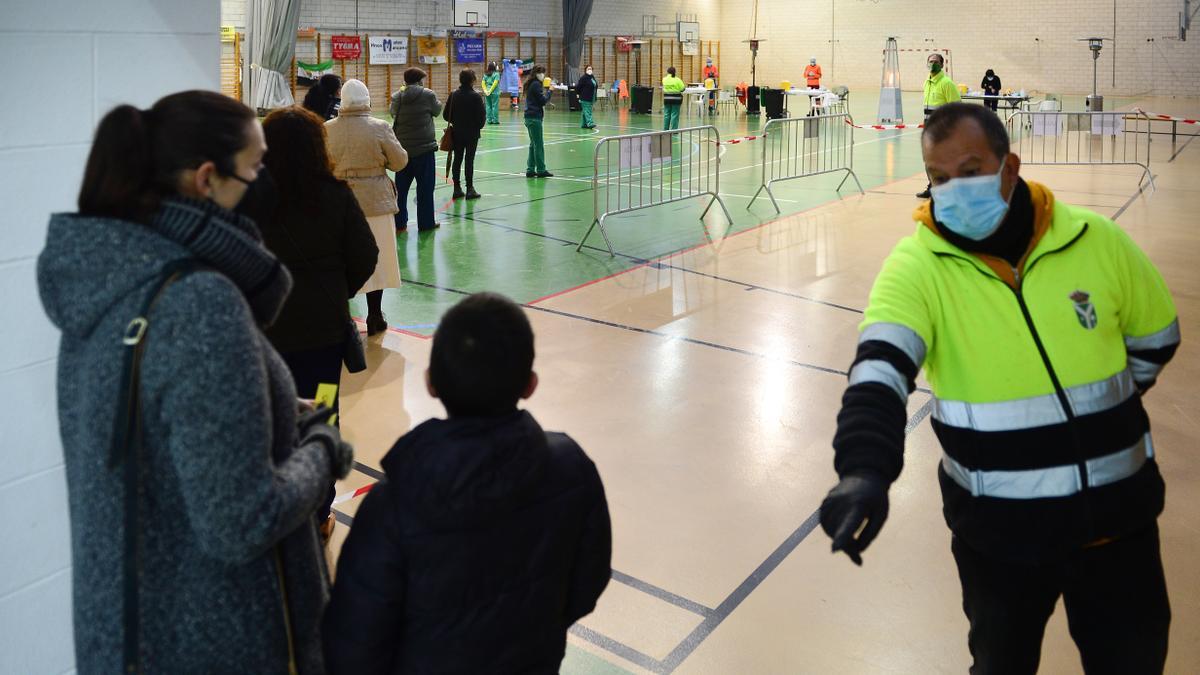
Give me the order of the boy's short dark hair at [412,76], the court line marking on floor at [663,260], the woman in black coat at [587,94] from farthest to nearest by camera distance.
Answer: the woman in black coat at [587,94]
the boy's short dark hair at [412,76]
the court line marking on floor at [663,260]

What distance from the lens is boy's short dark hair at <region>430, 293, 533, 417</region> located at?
178 centimetres

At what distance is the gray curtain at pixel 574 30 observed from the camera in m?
31.2

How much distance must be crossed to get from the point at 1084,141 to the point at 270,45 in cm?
1553

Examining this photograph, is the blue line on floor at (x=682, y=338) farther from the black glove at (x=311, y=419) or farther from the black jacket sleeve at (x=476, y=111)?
the black glove at (x=311, y=419)

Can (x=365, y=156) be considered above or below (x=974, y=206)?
above

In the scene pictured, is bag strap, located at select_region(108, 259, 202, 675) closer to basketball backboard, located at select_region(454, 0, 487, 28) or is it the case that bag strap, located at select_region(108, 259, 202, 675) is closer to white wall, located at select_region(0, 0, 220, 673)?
white wall, located at select_region(0, 0, 220, 673)

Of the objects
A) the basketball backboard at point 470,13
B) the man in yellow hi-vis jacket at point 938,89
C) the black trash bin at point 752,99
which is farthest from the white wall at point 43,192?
the basketball backboard at point 470,13

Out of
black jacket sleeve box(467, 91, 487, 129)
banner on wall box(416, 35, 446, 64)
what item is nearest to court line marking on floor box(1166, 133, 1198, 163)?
black jacket sleeve box(467, 91, 487, 129)

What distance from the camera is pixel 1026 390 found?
2.10 metres

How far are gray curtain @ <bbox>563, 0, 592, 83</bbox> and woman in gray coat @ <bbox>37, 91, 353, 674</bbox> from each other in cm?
3043

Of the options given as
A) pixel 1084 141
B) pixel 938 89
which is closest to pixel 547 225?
pixel 938 89

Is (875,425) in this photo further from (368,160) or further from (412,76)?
(412,76)

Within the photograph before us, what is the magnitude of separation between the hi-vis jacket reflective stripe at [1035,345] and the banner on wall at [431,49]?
27384 millimetres

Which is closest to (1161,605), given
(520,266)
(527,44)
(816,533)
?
(816,533)
